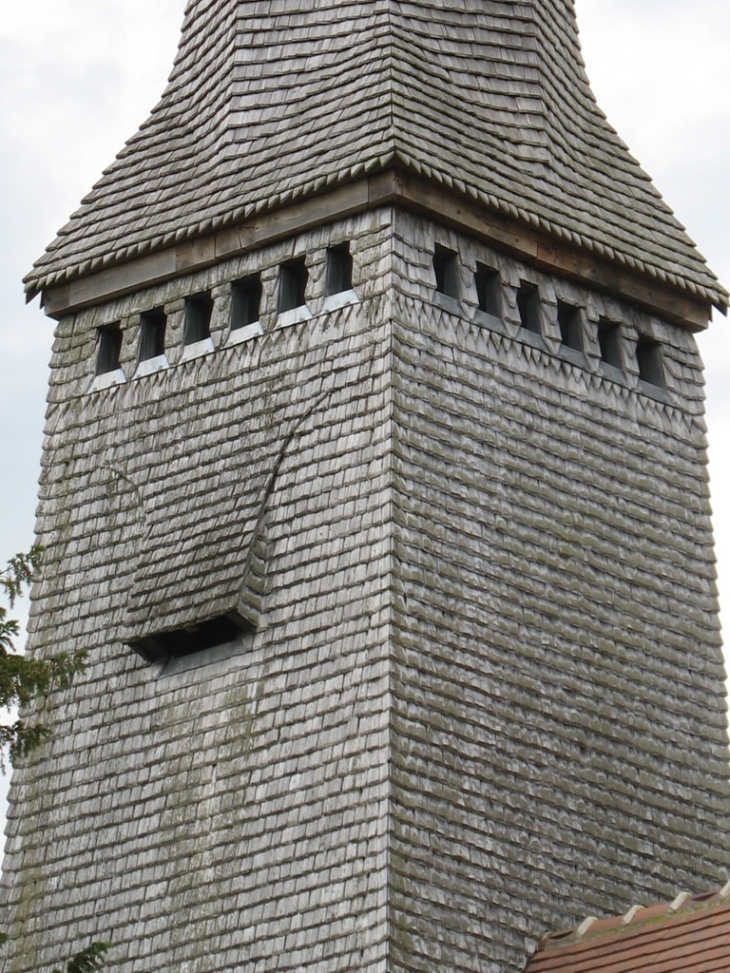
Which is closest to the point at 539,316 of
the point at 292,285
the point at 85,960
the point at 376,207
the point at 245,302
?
the point at 376,207

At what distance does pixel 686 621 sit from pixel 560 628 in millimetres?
1702

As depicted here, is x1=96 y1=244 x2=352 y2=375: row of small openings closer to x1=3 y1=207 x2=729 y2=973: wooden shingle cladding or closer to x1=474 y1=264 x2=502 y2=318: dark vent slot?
x1=3 y1=207 x2=729 y2=973: wooden shingle cladding

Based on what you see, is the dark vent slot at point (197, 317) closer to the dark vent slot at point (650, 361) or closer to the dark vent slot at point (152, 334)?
the dark vent slot at point (152, 334)

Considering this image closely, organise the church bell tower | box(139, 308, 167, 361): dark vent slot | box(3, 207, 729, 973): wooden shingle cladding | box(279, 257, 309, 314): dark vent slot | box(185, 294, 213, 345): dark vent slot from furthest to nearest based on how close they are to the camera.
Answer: box(139, 308, 167, 361): dark vent slot → box(185, 294, 213, 345): dark vent slot → box(279, 257, 309, 314): dark vent slot → the church bell tower → box(3, 207, 729, 973): wooden shingle cladding

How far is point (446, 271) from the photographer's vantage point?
21.7 m

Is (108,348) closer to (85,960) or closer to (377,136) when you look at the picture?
(377,136)

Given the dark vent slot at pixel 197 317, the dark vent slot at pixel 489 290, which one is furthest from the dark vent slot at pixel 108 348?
the dark vent slot at pixel 489 290

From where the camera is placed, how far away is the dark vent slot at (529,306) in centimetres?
2225

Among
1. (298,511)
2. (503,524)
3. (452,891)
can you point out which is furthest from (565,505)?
(452,891)

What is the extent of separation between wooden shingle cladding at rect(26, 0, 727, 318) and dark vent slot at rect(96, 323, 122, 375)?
57cm

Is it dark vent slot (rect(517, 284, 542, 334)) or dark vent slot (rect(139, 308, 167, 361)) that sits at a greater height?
dark vent slot (rect(139, 308, 167, 361))

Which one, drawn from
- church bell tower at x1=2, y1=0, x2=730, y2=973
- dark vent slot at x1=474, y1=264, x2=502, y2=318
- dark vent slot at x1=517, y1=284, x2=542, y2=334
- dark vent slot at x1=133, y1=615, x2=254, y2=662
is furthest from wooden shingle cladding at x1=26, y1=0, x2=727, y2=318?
dark vent slot at x1=133, y1=615, x2=254, y2=662

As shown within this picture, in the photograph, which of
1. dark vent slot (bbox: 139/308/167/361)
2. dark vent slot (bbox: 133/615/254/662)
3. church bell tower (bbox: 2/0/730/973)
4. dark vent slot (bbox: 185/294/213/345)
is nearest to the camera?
church bell tower (bbox: 2/0/730/973)

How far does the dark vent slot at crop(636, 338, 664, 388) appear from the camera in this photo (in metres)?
23.2
